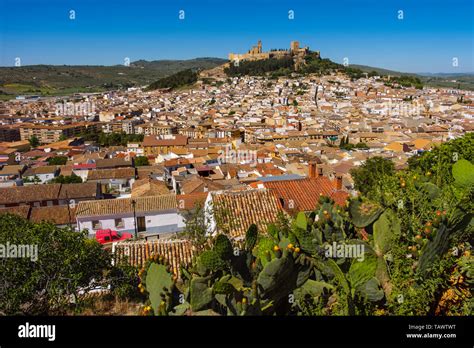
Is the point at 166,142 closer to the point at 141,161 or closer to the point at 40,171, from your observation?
the point at 141,161

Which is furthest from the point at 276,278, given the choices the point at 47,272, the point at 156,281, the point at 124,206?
the point at 124,206

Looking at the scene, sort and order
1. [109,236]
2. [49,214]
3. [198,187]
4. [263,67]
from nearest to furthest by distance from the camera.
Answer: [109,236] < [49,214] < [198,187] < [263,67]

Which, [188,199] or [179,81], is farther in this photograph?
[179,81]

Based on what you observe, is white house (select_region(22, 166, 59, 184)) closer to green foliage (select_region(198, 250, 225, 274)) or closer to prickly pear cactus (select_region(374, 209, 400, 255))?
green foliage (select_region(198, 250, 225, 274))

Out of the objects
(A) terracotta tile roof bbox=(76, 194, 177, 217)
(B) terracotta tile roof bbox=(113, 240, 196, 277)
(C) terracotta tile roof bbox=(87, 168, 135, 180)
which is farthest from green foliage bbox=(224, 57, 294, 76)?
(B) terracotta tile roof bbox=(113, 240, 196, 277)

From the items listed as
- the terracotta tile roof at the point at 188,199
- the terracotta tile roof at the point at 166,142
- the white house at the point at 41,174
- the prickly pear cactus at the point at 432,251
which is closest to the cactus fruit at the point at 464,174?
the prickly pear cactus at the point at 432,251

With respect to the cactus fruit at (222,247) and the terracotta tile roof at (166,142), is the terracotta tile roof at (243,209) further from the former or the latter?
the terracotta tile roof at (166,142)
